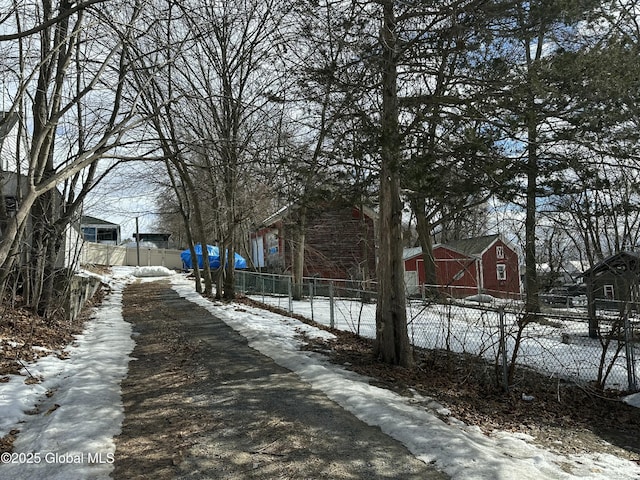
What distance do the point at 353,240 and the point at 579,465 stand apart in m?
24.0

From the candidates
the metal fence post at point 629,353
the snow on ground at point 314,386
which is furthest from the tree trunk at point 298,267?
the metal fence post at point 629,353

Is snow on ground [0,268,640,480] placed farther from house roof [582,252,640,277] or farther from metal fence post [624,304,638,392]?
house roof [582,252,640,277]

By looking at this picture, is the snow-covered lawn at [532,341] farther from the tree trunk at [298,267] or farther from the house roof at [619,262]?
the tree trunk at [298,267]

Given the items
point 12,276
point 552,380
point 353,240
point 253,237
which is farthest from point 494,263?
point 12,276

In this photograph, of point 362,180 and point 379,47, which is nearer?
point 379,47

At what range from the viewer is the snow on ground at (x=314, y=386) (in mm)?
3822

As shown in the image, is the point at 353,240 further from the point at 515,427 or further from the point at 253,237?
the point at 515,427

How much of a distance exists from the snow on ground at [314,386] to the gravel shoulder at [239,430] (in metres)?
0.19

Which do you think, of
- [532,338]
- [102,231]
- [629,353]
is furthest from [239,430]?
[102,231]

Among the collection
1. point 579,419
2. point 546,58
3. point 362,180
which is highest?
point 546,58

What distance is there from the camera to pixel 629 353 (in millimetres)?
6789

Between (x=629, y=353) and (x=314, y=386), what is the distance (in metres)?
4.49

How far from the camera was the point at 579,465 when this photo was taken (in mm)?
4191

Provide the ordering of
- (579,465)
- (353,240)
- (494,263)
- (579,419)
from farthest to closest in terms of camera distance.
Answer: (494,263) < (353,240) < (579,419) < (579,465)
